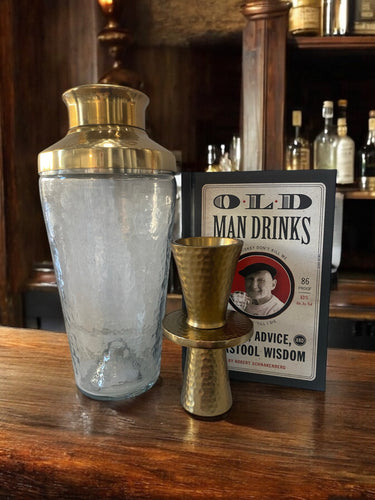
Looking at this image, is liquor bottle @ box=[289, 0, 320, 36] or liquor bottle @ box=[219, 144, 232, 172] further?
liquor bottle @ box=[219, 144, 232, 172]

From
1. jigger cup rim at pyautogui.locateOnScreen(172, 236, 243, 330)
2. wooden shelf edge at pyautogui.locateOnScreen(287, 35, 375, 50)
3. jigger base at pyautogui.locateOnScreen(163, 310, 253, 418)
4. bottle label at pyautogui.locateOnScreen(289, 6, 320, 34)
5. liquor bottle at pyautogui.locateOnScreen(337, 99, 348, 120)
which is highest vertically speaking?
bottle label at pyautogui.locateOnScreen(289, 6, 320, 34)

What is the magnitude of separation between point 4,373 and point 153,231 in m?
0.31

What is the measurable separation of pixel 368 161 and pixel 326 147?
0.20 m

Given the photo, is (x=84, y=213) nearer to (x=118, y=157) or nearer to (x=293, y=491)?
(x=118, y=157)

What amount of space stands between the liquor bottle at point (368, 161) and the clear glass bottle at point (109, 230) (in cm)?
145

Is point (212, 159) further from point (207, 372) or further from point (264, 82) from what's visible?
point (207, 372)

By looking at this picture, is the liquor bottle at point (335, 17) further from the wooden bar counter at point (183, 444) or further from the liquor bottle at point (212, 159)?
the wooden bar counter at point (183, 444)

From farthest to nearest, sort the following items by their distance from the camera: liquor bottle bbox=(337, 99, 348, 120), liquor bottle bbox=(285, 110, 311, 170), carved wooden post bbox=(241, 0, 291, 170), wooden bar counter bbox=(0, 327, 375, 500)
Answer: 1. liquor bottle bbox=(285, 110, 311, 170)
2. liquor bottle bbox=(337, 99, 348, 120)
3. carved wooden post bbox=(241, 0, 291, 170)
4. wooden bar counter bbox=(0, 327, 375, 500)

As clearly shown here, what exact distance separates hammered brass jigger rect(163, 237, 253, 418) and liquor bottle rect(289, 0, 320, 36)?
1402 mm

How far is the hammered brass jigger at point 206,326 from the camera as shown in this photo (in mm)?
455

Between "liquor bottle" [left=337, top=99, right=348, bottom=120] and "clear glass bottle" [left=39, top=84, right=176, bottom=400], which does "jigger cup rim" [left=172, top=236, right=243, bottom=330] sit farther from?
"liquor bottle" [left=337, top=99, right=348, bottom=120]

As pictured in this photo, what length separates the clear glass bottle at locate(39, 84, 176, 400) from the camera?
492 millimetres

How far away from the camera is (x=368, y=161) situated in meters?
1.83

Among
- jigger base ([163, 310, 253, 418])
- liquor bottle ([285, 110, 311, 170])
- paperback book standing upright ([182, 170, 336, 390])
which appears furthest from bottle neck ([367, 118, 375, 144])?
jigger base ([163, 310, 253, 418])
